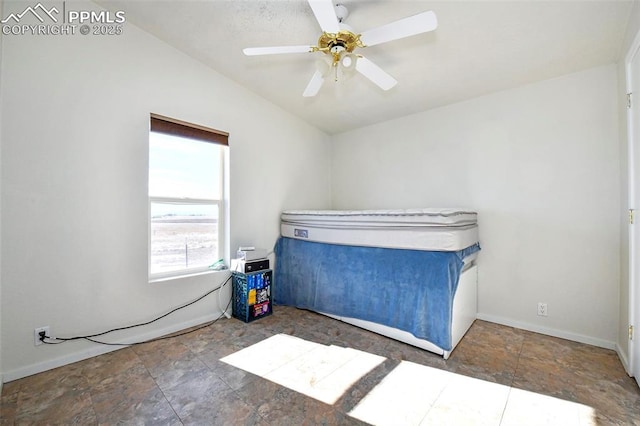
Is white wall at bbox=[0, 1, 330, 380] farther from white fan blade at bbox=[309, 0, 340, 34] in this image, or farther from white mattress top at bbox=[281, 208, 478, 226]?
white fan blade at bbox=[309, 0, 340, 34]

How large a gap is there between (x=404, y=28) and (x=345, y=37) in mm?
379

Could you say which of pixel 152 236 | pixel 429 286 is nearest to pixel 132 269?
pixel 152 236

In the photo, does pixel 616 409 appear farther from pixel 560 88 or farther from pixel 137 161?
pixel 137 161

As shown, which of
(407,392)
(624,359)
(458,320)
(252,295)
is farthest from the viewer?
(252,295)

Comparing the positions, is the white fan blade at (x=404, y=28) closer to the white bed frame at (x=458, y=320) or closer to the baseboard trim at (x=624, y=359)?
the white bed frame at (x=458, y=320)

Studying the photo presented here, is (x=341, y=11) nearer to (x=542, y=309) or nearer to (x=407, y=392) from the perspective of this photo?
(x=407, y=392)

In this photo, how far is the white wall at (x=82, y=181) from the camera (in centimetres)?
177

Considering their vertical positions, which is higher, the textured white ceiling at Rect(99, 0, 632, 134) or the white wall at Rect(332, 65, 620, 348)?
the textured white ceiling at Rect(99, 0, 632, 134)

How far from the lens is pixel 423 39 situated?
6.86ft

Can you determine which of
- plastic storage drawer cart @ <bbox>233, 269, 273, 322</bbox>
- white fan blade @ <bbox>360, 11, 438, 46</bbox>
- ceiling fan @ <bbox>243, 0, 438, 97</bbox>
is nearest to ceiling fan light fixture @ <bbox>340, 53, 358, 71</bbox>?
ceiling fan @ <bbox>243, 0, 438, 97</bbox>

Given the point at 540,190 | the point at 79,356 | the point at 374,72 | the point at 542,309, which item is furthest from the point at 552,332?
the point at 79,356

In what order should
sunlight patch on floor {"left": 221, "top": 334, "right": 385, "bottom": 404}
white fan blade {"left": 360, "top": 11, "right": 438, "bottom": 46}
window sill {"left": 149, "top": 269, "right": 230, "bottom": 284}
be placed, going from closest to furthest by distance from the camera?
white fan blade {"left": 360, "top": 11, "right": 438, "bottom": 46} < sunlight patch on floor {"left": 221, "top": 334, "right": 385, "bottom": 404} < window sill {"left": 149, "top": 269, "right": 230, "bottom": 284}

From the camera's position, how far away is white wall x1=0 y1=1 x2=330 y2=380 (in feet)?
5.82

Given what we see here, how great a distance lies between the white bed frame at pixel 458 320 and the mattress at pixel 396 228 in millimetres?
378
